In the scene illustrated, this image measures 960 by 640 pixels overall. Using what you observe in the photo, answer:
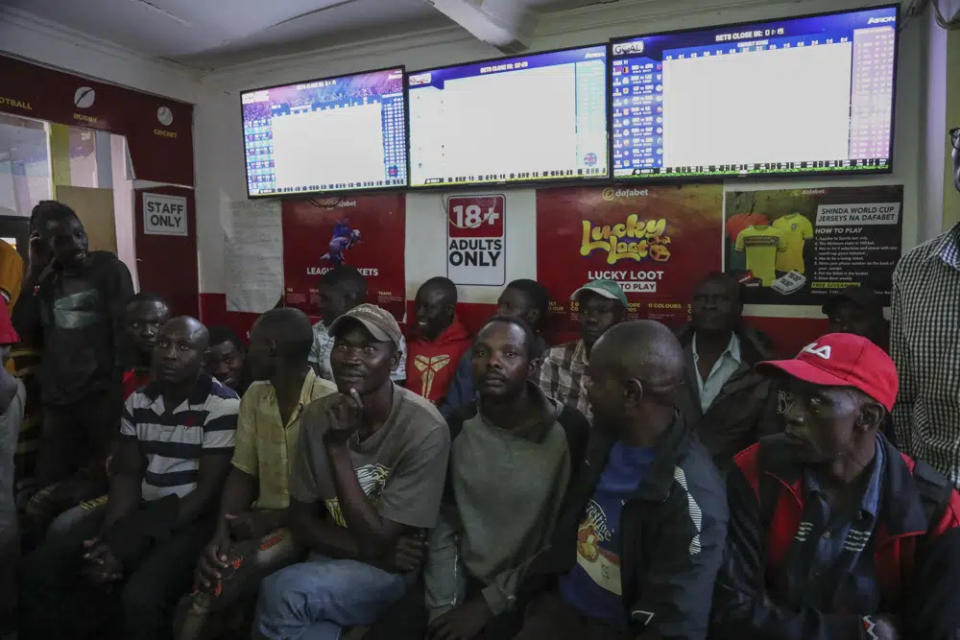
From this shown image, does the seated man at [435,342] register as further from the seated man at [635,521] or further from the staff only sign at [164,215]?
the staff only sign at [164,215]

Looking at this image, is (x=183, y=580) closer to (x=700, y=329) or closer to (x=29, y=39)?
(x=700, y=329)

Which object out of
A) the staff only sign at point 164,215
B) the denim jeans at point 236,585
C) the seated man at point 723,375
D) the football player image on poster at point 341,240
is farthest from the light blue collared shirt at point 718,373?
the staff only sign at point 164,215

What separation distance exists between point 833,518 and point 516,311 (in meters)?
2.09

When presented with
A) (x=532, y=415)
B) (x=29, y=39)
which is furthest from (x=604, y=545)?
(x=29, y=39)

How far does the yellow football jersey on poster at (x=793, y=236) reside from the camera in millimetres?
3020

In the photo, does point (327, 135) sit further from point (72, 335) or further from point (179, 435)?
point (179, 435)

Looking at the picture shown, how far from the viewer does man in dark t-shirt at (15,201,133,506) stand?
10.9 ft

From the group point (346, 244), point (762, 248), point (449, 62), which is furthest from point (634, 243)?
point (346, 244)

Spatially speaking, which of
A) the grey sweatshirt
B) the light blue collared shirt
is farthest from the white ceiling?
the grey sweatshirt

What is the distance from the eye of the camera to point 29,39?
3.69 m

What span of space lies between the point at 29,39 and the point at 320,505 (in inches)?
134

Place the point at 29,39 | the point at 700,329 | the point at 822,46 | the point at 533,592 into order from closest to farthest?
1. the point at 533,592
2. the point at 822,46
3. the point at 700,329
4. the point at 29,39

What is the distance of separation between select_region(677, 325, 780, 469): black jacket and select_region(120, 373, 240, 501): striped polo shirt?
5.91 ft

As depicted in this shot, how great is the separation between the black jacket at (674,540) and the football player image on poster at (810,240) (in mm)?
1785
